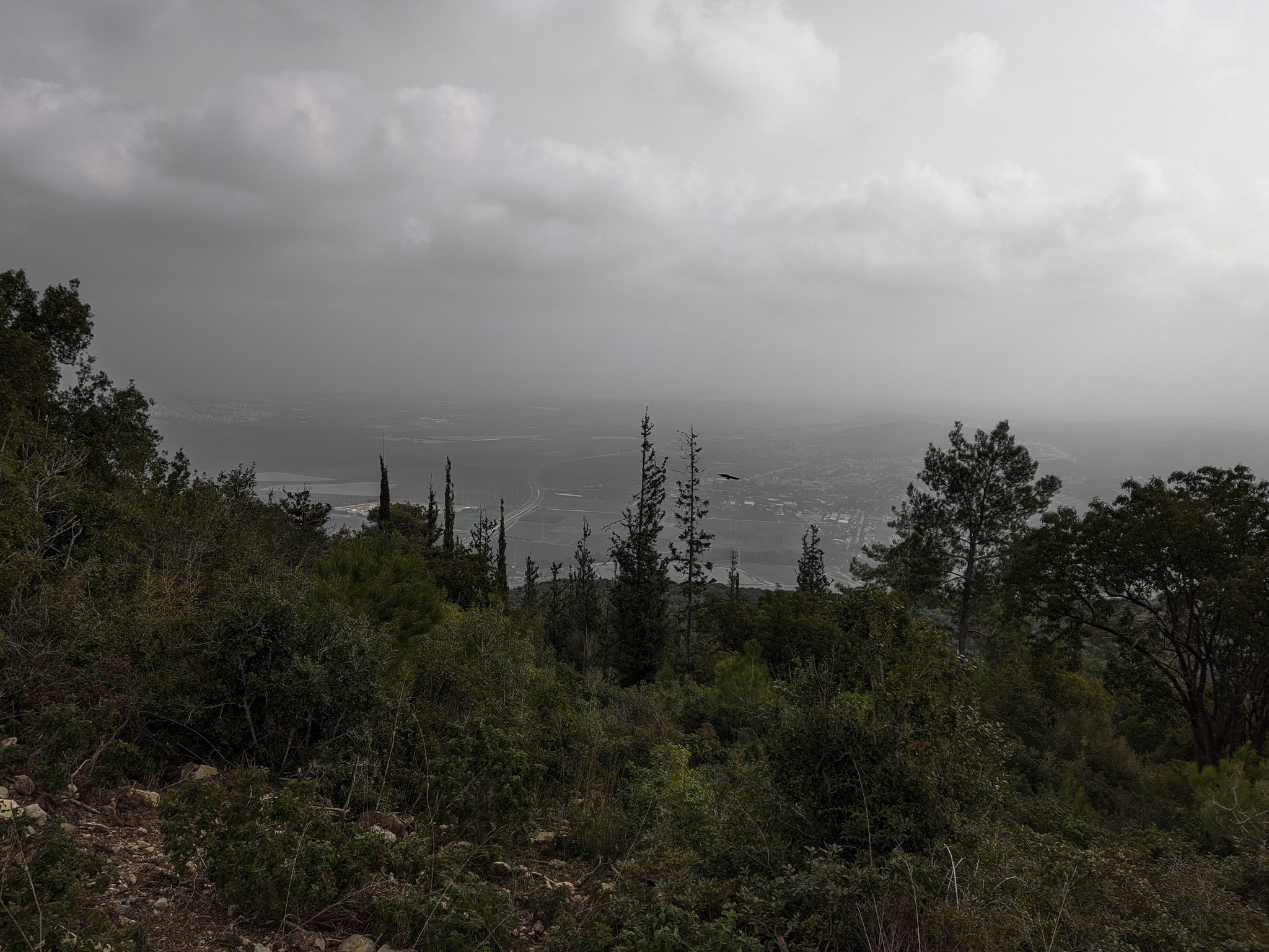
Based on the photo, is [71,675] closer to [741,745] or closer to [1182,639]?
[741,745]

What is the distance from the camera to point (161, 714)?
4898 millimetres

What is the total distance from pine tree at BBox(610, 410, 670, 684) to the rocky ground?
19034 millimetres

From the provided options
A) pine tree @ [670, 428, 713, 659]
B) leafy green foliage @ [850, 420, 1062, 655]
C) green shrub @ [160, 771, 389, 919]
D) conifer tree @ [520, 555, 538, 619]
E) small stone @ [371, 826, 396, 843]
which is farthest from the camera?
conifer tree @ [520, 555, 538, 619]

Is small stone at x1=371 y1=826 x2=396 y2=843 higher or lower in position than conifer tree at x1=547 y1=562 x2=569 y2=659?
higher

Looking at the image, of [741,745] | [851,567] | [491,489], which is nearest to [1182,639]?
[741,745]

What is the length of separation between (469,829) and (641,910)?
69.1 inches

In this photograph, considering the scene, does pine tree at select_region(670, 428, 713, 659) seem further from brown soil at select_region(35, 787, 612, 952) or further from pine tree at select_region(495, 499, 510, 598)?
brown soil at select_region(35, 787, 612, 952)

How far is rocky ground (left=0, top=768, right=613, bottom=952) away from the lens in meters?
3.08

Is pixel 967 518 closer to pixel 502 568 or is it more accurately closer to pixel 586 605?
pixel 586 605

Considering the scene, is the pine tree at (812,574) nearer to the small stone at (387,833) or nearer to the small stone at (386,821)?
the small stone at (386,821)

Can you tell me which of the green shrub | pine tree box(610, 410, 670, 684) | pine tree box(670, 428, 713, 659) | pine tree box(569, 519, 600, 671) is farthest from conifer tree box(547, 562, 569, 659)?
the green shrub

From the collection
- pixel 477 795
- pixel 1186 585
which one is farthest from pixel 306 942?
pixel 1186 585

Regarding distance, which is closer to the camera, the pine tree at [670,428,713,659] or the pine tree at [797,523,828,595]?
the pine tree at [670,428,713,659]

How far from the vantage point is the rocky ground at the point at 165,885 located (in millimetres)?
3084
